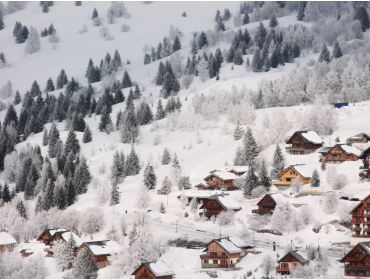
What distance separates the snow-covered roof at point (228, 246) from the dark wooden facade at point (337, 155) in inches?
1385

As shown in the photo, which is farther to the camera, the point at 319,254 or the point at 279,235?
the point at 279,235

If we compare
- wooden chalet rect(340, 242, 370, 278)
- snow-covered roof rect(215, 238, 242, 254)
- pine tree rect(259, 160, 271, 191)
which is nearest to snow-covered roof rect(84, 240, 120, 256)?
snow-covered roof rect(215, 238, 242, 254)

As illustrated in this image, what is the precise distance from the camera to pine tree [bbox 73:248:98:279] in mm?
88562

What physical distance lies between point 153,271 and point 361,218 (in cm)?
2729

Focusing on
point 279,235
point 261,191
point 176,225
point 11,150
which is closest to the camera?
point 279,235

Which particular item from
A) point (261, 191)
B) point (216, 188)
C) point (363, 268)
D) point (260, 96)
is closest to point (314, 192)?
point (261, 191)

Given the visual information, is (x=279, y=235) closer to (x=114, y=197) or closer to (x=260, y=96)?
(x=114, y=197)

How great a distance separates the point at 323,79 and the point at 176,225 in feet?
277

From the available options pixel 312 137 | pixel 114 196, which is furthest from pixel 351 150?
pixel 114 196

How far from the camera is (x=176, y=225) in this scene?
10438 centimetres

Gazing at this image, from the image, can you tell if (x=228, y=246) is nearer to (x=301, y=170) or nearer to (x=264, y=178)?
(x=264, y=178)

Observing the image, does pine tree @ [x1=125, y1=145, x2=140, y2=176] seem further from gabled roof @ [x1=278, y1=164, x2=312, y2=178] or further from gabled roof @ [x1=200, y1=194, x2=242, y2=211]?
gabled roof @ [x1=278, y1=164, x2=312, y2=178]

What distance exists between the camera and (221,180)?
121438 mm

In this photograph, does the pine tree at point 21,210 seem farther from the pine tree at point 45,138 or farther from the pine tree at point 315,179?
the pine tree at point 315,179
